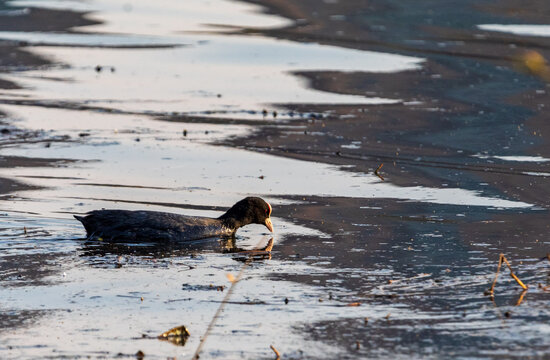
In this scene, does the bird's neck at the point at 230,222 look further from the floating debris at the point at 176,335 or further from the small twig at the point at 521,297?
the floating debris at the point at 176,335

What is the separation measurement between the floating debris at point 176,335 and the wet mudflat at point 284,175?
58mm

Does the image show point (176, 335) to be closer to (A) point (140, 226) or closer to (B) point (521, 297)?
(B) point (521, 297)

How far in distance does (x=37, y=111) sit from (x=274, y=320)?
10626mm

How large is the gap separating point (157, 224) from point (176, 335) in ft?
11.0

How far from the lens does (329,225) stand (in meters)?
11.5

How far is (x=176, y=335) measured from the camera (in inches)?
304

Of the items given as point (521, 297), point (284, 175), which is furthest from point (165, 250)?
point (284, 175)

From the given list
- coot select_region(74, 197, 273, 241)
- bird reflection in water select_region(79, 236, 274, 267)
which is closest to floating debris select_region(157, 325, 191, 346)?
bird reflection in water select_region(79, 236, 274, 267)

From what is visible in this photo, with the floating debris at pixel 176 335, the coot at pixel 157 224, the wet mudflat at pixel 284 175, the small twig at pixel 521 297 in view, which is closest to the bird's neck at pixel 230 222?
the coot at pixel 157 224

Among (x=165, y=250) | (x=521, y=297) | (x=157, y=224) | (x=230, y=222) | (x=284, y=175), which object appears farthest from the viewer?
(x=284, y=175)

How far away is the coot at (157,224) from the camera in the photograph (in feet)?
35.6

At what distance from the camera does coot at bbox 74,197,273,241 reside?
35.6 feet

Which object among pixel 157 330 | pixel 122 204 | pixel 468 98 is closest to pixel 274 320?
pixel 157 330

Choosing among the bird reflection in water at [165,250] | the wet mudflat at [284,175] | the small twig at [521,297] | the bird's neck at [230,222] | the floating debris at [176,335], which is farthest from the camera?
the bird's neck at [230,222]
